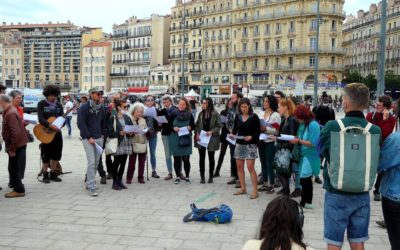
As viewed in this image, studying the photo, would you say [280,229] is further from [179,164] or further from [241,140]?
[179,164]

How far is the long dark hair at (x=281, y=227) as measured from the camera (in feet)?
8.34

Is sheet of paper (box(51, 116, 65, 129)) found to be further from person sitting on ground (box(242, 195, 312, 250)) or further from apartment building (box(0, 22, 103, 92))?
apartment building (box(0, 22, 103, 92))

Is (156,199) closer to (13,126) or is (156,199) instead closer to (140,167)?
(140,167)

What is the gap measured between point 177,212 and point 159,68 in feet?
305

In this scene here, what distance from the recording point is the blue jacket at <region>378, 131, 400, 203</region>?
3686 millimetres

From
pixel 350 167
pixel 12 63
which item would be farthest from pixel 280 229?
pixel 12 63

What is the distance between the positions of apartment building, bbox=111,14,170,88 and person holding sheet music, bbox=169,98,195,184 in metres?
92.0

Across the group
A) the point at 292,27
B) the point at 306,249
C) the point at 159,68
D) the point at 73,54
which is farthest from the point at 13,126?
the point at 73,54

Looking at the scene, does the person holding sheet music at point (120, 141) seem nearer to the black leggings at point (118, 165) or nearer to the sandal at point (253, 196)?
the black leggings at point (118, 165)

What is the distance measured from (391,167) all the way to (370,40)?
101198mm

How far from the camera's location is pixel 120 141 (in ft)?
29.3

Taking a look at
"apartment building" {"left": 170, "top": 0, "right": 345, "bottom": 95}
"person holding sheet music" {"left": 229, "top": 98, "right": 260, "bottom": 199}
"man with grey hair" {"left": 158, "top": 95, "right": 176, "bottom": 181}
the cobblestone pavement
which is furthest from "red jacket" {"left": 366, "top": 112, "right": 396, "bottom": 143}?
"apartment building" {"left": 170, "top": 0, "right": 345, "bottom": 95}

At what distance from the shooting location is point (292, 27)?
7738cm

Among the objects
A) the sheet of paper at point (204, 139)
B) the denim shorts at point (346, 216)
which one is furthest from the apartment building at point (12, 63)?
the denim shorts at point (346, 216)
